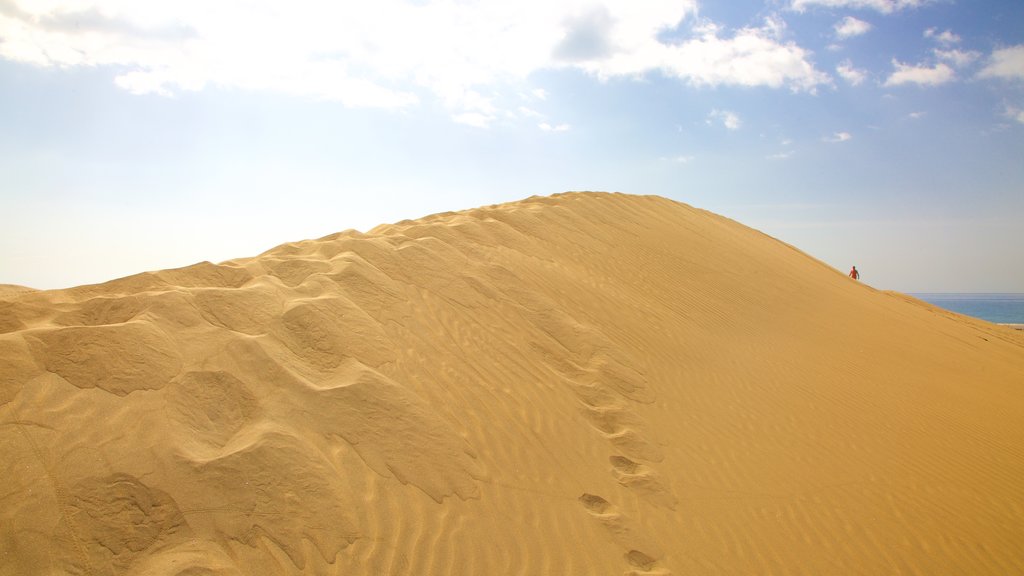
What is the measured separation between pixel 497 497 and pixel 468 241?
579cm

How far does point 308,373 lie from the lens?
219 inches

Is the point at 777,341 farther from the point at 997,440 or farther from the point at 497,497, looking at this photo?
the point at 497,497

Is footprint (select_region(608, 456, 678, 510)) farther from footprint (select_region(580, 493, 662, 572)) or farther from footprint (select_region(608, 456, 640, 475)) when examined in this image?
footprint (select_region(580, 493, 662, 572))

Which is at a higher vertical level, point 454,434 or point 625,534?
point 454,434

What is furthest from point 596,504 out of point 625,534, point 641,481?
point 641,481

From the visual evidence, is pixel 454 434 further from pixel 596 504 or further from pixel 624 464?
pixel 624 464

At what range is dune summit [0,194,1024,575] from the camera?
406cm

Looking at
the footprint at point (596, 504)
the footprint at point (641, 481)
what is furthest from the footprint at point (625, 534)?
the footprint at point (641, 481)

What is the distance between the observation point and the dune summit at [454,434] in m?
4.06

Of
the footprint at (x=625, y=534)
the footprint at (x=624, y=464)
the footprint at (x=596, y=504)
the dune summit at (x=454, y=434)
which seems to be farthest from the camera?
the footprint at (x=624, y=464)

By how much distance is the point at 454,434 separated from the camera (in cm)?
557

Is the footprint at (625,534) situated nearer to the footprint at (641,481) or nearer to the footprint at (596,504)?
the footprint at (596,504)

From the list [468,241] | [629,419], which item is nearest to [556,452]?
[629,419]

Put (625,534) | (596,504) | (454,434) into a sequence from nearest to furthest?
(625,534)
(596,504)
(454,434)
